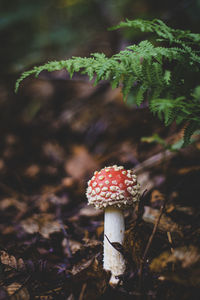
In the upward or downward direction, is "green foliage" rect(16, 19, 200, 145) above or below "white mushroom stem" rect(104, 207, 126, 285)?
above

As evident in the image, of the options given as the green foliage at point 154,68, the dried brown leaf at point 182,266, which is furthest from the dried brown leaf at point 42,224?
the green foliage at point 154,68

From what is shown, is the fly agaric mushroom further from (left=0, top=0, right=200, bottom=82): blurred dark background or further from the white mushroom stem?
(left=0, top=0, right=200, bottom=82): blurred dark background

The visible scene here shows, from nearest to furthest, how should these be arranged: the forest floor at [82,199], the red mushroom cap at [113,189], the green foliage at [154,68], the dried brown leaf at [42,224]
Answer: the forest floor at [82,199]
the green foliage at [154,68]
the red mushroom cap at [113,189]
the dried brown leaf at [42,224]

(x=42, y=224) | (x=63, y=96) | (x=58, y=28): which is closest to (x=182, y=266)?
(x=42, y=224)

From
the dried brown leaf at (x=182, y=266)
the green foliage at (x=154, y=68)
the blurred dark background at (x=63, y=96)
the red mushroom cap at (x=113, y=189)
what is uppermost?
the blurred dark background at (x=63, y=96)

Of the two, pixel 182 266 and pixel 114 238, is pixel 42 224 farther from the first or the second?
pixel 182 266

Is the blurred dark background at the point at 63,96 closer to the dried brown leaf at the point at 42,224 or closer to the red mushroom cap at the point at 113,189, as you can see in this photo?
the dried brown leaf at the point at 42,224

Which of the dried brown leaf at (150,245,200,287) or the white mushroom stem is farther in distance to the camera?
the white mushroom stem

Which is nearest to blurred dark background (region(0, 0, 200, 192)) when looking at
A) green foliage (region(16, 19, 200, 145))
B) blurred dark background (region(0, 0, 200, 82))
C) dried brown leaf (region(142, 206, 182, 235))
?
blurred dark background (region(0, 0, 200, 82))
